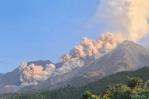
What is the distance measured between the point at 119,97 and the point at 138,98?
25.3m

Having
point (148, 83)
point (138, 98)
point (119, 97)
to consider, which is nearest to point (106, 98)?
point (119, 97)

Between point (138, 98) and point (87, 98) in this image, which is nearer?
point (138, 98)

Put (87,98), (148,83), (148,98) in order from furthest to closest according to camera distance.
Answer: (148,83) → (87,98) → (148,98)

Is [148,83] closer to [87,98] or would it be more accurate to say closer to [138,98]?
[87,98]

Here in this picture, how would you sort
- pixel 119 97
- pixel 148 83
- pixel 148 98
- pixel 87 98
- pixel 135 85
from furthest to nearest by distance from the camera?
pixel 148 83, pixel 135 85, pixel 87 98, pixel 119 97, pixel 148 98

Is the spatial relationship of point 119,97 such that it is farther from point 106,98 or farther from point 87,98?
point 87,98

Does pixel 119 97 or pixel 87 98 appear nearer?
pixel 119 97

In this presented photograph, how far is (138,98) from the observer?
336 ft

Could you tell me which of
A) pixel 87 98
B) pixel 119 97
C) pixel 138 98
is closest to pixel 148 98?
pixel 138 98

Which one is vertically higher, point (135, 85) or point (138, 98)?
point (135, 85)

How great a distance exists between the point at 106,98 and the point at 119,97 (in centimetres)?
602

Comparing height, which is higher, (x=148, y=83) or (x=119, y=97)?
(x=148, y=83)

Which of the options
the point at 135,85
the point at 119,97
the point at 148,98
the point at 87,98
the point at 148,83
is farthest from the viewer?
the point at 148,83

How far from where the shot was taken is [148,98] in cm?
9950
